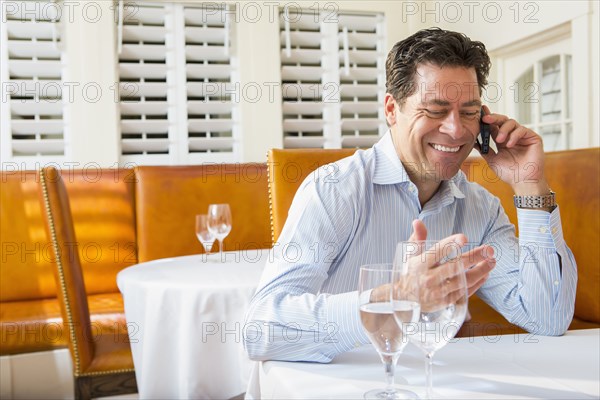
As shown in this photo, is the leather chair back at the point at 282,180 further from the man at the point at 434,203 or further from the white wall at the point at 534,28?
the white wall at the point at 534,28

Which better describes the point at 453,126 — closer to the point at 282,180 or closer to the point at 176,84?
the point at 282,180

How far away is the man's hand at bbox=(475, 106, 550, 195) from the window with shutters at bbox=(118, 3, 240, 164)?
2507 mm

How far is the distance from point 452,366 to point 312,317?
0.23m

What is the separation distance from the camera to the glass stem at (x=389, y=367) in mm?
794

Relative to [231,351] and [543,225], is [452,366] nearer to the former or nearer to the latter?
[543,225]

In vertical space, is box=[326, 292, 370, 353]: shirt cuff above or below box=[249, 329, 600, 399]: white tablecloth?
above

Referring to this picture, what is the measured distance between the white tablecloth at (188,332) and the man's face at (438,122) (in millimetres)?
739

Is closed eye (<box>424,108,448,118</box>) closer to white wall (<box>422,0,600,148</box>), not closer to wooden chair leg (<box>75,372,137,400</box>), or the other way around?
wooden chair leg (<box>75,372,137,400</box>)

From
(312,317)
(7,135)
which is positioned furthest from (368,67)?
(312,317)

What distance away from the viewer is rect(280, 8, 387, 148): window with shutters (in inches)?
157

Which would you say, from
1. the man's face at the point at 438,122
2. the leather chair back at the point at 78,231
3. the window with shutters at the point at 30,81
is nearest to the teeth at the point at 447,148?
the man's face at the point at 438,122

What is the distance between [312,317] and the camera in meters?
1.05

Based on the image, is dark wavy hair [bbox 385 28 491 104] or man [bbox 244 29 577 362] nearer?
man [bbox 244 29 577 362]

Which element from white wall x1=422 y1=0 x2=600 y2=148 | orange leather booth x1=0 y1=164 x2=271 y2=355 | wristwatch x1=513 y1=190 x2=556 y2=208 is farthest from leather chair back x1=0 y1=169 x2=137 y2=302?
wristwatch x1=513 y1=190 x2=556 y2=208
